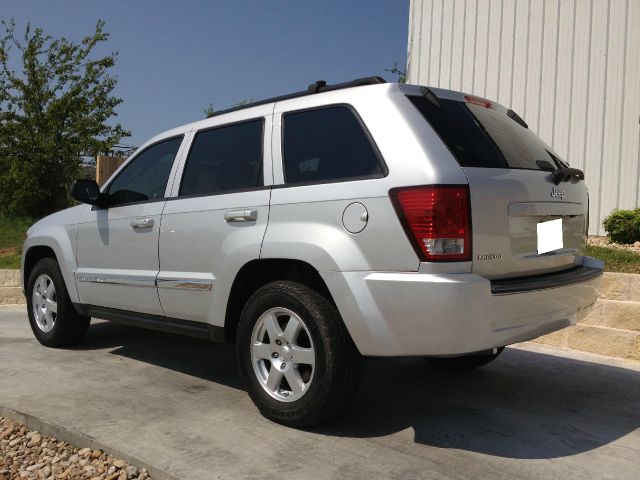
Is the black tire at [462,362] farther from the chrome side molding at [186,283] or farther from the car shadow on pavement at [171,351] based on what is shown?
the chrome side molding at [186,283]

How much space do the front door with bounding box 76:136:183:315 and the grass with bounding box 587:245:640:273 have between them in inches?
180

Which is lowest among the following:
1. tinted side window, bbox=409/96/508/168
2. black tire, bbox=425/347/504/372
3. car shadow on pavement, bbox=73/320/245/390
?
car shadow on pavement, bbox=73/320/245/390

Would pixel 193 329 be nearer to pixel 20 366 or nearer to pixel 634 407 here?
pixel 20 366

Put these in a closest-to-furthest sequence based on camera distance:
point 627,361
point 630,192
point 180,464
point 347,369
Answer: point 180,464 → point 347,369 → point 627,361 → point 630,192

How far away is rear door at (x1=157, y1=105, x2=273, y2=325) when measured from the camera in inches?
142

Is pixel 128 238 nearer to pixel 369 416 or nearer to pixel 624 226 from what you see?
pixel 369 416

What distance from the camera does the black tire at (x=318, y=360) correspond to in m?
3.12

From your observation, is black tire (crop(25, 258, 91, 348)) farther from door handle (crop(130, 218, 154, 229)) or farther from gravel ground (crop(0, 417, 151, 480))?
gravel ground (crop(0, 417, 151, 480))

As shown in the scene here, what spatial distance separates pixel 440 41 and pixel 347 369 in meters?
9.38

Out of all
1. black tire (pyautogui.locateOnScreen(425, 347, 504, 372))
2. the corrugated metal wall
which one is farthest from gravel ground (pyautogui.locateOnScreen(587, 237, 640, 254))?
black tire (pyautogui.locateOnScreen(425, 347, 504, 372))

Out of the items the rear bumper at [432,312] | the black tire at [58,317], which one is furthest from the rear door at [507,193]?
the black tire at [58,317]

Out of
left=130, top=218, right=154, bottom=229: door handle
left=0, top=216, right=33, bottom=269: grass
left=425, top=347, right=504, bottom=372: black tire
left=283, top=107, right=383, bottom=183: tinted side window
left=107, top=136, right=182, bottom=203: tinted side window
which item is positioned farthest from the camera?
left=0, top=216, right=33, bottom=269: grass

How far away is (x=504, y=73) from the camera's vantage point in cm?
1044

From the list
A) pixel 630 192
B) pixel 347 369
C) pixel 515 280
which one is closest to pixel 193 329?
pixel 347 369
